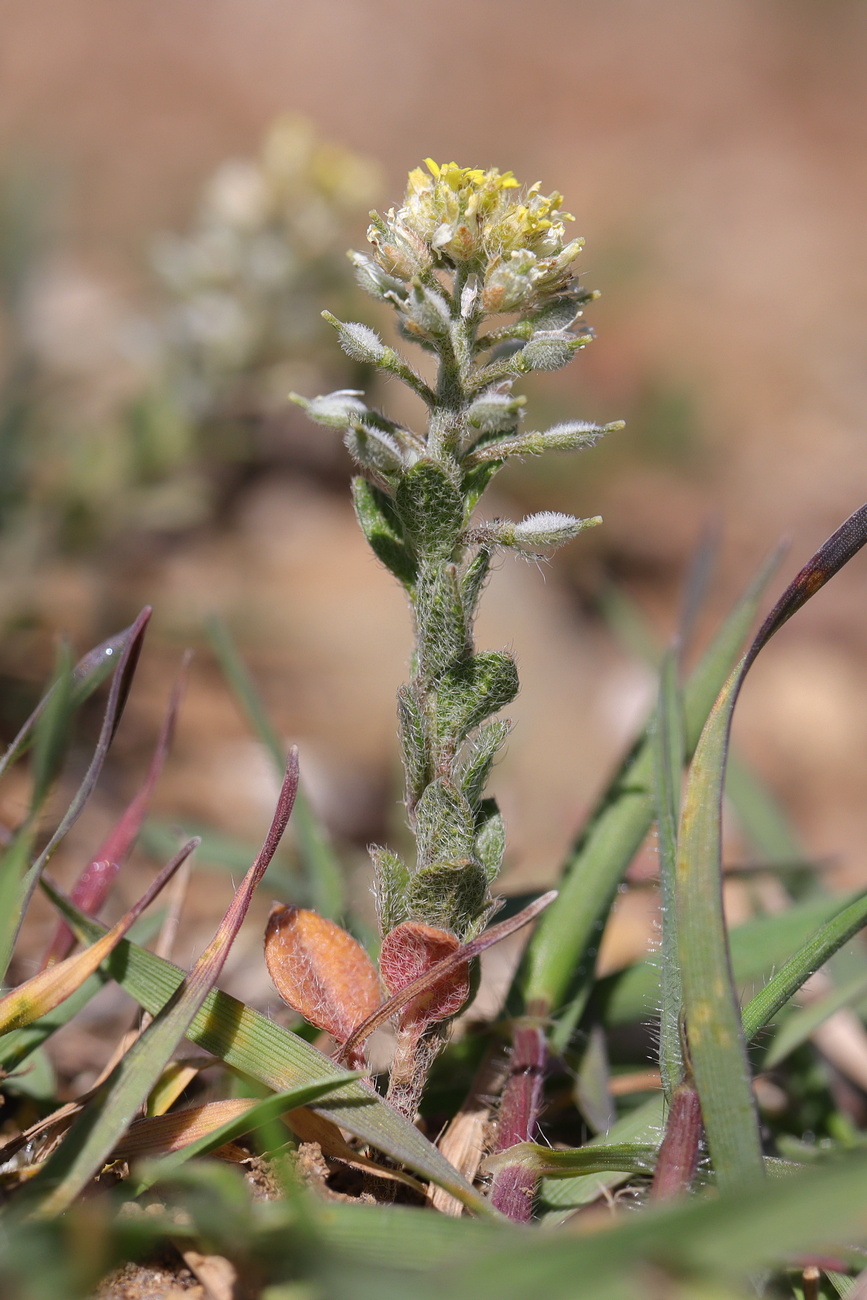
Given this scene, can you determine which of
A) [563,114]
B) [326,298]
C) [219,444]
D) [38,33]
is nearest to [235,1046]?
[219,444]

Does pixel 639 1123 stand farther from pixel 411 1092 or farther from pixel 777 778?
pixel 777 778

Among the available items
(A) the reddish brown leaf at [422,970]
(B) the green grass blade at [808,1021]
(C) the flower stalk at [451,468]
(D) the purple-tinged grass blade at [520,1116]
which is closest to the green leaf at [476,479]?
(C) the flower stalk at [451,468]

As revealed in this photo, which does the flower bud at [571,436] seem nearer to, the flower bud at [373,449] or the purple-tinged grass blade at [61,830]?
the flower bud at [373,449]

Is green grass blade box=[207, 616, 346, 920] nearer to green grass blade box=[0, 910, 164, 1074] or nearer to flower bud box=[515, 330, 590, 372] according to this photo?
green grass blade box=[0, 910, 164, 1074]

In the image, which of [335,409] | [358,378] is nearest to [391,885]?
[335,409]

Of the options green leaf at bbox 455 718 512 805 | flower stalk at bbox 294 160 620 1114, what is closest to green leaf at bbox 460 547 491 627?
flower stalk at bbox 294 160 620 1114

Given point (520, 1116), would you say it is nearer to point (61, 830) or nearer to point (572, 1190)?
point (572, 1190)

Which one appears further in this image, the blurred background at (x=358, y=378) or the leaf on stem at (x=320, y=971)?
the blurred background at (x=358, y=378)
